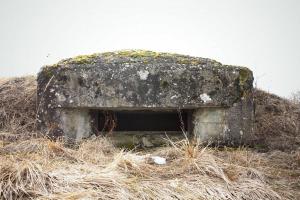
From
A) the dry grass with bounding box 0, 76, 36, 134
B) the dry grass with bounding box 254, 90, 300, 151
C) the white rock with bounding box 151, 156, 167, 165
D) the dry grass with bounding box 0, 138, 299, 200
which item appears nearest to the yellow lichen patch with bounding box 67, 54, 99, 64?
the dry grass with bounding box 0, 76, 36, 134

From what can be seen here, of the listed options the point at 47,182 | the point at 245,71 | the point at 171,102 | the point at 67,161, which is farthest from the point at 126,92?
the point at 47,182

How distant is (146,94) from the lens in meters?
3.83

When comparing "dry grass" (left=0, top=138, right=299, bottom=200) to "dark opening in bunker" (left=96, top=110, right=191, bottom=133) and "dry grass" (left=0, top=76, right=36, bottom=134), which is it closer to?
"dry grass" (left=0, top=76, right=36, bottom=134)

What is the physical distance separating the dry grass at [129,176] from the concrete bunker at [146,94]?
2.23ft

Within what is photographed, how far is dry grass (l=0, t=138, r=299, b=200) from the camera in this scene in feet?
7.41

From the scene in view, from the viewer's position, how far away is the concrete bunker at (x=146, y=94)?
383 cm

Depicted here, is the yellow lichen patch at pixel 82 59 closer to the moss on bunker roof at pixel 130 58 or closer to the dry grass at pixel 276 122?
the moss on bunker roof at pixel 130 58

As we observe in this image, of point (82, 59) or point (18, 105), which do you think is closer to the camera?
point (82, 59)

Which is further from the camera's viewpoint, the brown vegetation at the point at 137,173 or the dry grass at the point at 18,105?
the dry grass at the point at 18,105

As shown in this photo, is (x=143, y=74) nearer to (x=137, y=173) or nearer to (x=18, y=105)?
(x=137, y=173)

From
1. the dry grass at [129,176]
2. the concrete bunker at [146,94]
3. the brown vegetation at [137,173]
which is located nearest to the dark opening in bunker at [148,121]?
the concrete bunker at [146,94]

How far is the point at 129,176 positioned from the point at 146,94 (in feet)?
4.43

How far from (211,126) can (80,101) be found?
150 cm

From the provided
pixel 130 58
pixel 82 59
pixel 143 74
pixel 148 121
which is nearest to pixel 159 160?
pixel 143 74
